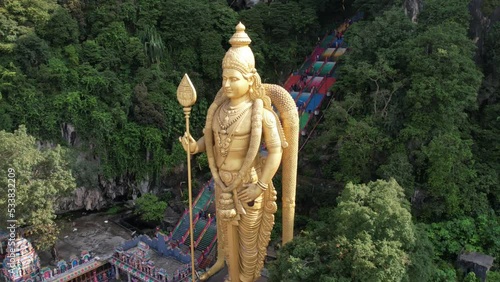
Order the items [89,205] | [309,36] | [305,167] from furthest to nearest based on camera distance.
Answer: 1. [309,36]
2. [89,205]
3. [305,167]

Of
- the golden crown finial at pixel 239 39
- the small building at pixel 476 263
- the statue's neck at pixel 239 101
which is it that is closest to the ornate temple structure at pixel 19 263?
the statue's neck at pixel 239 101

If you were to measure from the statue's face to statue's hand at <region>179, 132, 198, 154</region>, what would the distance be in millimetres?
1150

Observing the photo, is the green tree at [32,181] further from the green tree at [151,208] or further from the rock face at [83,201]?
the rock face at [83,201]

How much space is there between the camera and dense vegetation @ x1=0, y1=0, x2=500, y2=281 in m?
9.99

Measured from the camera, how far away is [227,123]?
885 centimetres

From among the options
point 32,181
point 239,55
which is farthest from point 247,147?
point 32,181

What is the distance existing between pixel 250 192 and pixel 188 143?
1565mm

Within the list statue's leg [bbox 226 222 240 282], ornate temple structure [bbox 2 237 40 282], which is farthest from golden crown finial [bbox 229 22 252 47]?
ornate temple structure [bbox 2 237 40 282]

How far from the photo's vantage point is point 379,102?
55.2 ft

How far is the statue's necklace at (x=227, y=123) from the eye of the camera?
882cm

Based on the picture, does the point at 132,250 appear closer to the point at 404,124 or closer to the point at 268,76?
the point at 404,124

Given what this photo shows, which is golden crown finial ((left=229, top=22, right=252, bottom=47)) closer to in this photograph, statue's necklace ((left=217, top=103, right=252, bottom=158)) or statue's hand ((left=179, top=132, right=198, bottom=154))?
statue's necklace ((left=217, top=103, right=252, bottom=158))

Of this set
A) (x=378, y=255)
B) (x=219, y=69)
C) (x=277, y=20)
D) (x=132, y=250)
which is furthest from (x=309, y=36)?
(x=378, y=255)

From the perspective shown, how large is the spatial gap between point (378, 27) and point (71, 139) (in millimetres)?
13497
